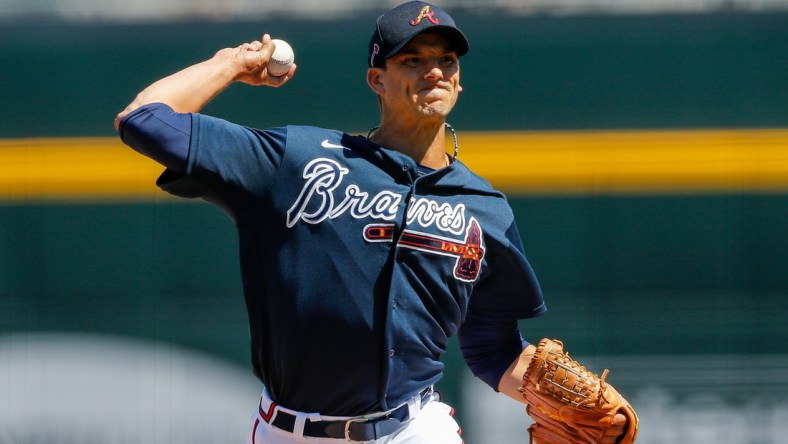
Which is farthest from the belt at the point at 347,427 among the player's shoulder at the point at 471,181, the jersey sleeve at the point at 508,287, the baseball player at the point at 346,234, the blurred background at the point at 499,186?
the blurred background at the point at 499,186

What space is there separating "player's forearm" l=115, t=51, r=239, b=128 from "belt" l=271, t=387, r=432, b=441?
693mm

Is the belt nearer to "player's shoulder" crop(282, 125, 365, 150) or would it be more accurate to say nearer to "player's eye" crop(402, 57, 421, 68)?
"player's shoulder" crop(282, 125, 365, 150)

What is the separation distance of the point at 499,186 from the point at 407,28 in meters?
2.40

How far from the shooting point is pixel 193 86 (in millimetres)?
2266

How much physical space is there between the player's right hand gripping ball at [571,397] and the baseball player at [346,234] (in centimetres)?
29

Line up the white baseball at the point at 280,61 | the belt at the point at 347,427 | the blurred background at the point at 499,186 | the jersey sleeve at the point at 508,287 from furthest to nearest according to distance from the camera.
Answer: the blurred background at the point at 499,186 → the jersey sleeve at the point at 508,287 → the white baseball at the point at 280,61 → the belt at the point at 347,427

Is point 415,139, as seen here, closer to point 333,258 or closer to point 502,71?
point 333,258

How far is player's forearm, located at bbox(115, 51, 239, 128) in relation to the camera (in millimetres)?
2221

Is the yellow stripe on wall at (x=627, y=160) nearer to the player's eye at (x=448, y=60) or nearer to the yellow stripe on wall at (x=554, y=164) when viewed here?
the yellow stripe on wall at (x=554, y=164)

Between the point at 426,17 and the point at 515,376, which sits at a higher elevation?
the point at 426,17

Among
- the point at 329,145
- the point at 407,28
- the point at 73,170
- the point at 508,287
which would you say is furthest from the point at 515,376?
the point at 73,170

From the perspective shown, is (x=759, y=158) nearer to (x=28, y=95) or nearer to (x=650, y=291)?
(x=650, y=291)

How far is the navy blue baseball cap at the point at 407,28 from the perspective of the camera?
93.4 inches

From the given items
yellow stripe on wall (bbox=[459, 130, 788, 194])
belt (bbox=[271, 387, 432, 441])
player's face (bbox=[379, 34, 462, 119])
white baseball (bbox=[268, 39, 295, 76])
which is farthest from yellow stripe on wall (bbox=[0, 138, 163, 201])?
belt (bbox=[271, 387, 432, 441])
